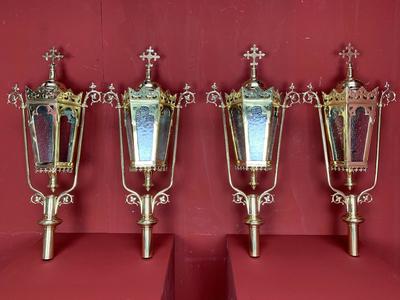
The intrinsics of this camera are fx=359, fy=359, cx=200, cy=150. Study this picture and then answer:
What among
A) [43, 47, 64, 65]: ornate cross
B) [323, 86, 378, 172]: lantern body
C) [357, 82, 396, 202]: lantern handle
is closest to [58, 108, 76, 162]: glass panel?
[43, 47, 64, 65]: ornate cross

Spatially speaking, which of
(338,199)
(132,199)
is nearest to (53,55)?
(132,199)

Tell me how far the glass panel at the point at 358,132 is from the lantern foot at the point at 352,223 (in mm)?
182

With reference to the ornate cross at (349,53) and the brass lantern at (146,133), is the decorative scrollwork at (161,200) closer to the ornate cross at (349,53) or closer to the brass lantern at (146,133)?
the brass lantern at (146,133)

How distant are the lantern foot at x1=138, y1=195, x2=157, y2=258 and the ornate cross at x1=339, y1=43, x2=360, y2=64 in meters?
1.10

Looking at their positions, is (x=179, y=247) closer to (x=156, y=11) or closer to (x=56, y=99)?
(x=56, y=99)

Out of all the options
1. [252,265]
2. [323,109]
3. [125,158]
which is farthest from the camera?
[125,158]

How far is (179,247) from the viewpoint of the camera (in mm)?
1759

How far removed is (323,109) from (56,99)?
116cm

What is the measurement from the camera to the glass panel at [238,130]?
151 cm

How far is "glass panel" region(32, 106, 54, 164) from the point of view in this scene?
58.6 inches

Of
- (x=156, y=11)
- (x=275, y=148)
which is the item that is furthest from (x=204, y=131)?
(x=156, y=11)

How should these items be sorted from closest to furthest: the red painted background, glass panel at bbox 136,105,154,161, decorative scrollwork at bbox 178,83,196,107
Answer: glass panel at bbox 136,105,154,161
decorative scrollwork at bbox 178,83,196,107
the red painted background

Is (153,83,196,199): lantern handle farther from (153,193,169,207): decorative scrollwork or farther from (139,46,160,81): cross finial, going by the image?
(139,46,160,81): cross finial

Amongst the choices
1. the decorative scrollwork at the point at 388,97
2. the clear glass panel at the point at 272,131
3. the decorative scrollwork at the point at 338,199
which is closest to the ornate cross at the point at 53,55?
the clear glass panel at the point at 272,131
